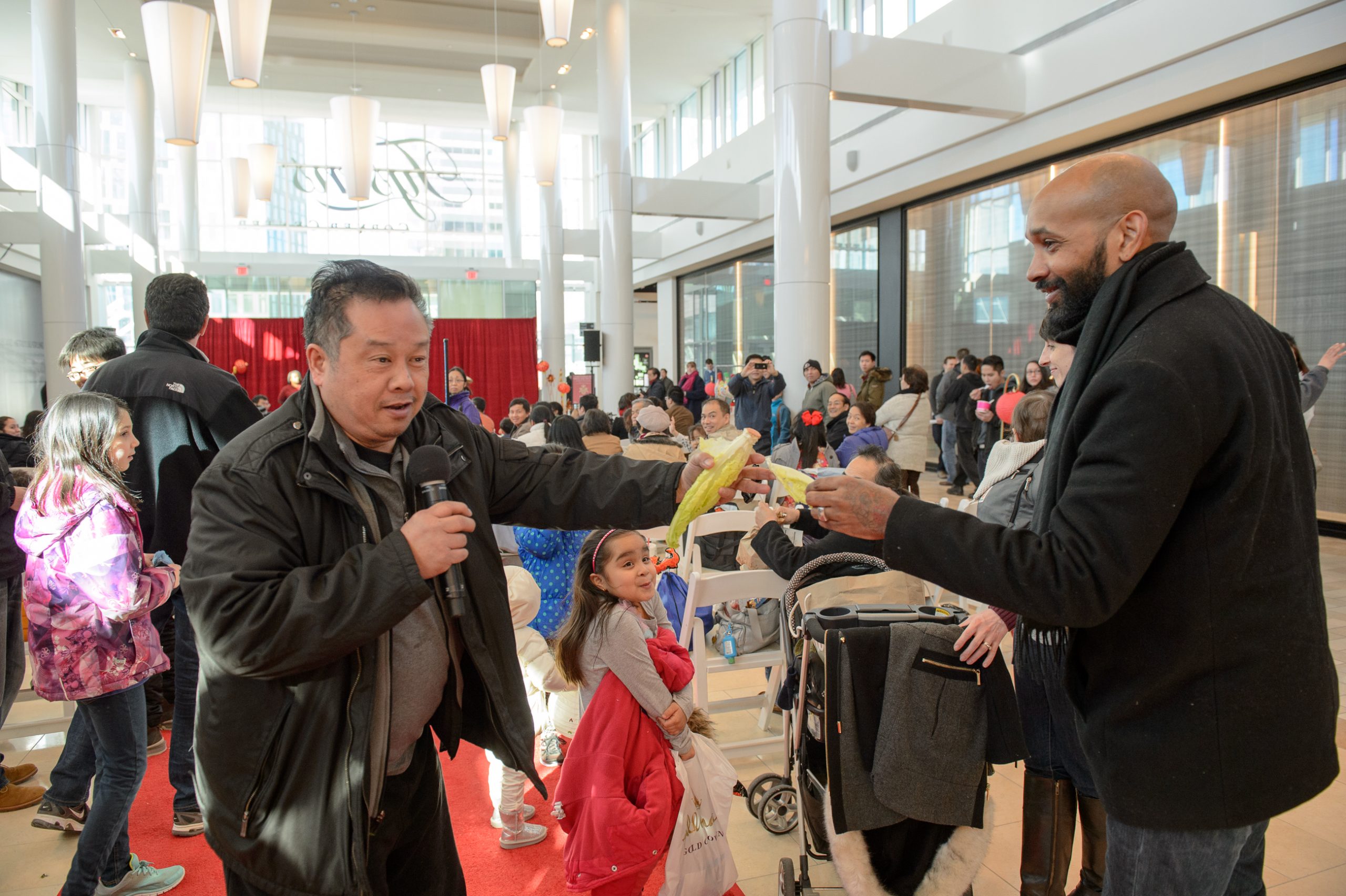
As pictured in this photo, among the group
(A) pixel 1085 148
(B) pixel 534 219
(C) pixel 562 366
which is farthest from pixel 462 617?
(B) pixel 534 219

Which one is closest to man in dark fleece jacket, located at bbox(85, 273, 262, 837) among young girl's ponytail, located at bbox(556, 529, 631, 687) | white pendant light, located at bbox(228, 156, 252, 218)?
young girl's ponytail, located at bbox(556, 529, 631, 687)

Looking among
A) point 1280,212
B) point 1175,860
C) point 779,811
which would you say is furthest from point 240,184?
point 1175,860

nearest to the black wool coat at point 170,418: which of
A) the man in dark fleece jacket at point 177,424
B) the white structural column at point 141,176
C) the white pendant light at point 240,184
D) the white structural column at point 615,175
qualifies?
the man in dark fleece jacket at point 177,424

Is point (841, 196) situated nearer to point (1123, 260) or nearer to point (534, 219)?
point (1123, 260)

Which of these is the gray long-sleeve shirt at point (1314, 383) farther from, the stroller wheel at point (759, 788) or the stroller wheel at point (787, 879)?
the stroller wheel at point (787, 879)

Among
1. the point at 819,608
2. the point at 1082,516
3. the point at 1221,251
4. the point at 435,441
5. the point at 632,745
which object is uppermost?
the point at 1221,251

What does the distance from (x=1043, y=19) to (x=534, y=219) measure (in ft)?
62.2

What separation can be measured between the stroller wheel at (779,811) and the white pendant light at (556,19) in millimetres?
8446

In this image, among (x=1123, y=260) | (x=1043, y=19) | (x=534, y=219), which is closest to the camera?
(x=1123, y=260)

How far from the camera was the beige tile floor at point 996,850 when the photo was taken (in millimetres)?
2709

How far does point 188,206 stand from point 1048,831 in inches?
904

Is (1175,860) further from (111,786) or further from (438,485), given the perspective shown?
(111,786)

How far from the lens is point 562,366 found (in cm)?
1839

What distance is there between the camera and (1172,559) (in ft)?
4.37
